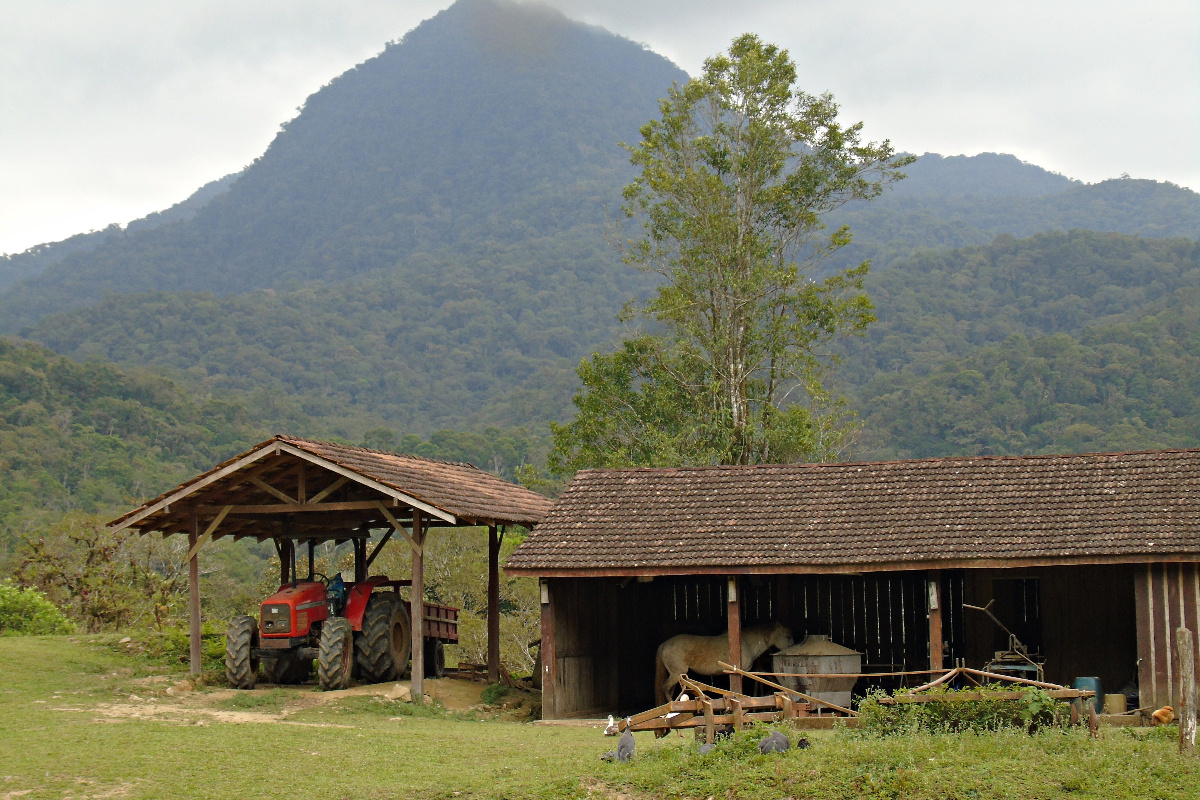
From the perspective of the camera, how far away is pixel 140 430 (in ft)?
217

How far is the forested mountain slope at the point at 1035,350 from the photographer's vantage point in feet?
181

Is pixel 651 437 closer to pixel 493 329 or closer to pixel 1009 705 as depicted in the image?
pixel 1009 705

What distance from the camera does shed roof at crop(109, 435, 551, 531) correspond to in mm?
18000

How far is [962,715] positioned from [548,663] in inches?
280

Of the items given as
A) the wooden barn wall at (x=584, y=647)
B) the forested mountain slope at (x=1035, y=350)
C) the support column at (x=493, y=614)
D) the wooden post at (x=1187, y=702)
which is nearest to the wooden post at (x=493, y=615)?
the support column at (x=493, y=614)

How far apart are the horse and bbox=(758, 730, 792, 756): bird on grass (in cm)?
653

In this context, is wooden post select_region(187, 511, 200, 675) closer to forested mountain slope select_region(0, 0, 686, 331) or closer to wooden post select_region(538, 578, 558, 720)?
wooden post select_region(538, 578, 558, 720)

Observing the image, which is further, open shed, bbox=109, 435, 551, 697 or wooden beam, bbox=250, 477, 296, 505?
wooden beam, bbox=250, 477, 296, 505

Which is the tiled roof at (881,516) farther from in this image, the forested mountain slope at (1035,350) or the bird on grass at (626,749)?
the forested mountain slope at (1035,350)

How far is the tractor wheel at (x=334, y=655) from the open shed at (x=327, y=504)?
1.05 meters

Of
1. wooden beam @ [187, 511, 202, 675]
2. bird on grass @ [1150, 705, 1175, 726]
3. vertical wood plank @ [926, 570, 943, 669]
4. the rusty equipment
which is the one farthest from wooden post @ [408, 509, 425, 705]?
bird on grass @ [1150, 705, 1175, 726]

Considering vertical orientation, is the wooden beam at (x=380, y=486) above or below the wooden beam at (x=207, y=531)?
above

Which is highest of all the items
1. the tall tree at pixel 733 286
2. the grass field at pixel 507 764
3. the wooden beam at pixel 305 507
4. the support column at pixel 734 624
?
the tall tree at pixel 733 286

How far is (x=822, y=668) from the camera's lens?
58.2 ft
